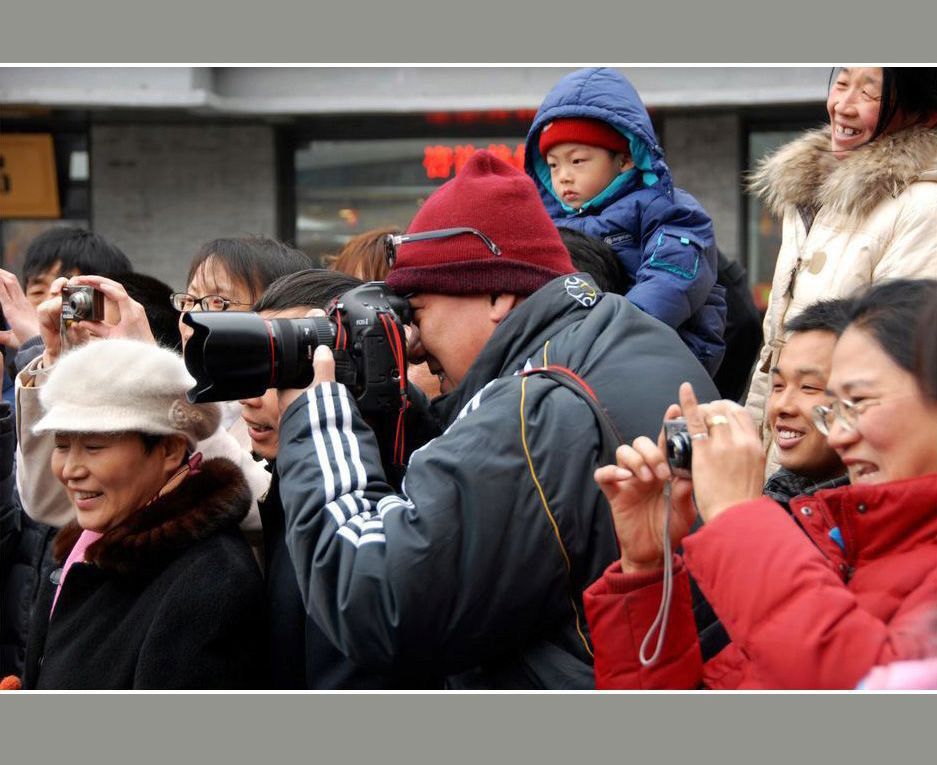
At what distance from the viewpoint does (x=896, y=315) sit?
1719mm

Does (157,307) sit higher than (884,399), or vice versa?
(884,399)

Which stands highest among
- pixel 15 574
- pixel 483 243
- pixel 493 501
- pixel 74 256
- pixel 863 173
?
pixel 863 173

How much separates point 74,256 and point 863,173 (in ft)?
8.39

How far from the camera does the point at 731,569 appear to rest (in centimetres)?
158

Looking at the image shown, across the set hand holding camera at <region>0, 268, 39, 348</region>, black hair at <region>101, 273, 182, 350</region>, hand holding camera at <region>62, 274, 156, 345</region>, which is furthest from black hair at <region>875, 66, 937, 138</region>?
hand holding camera at <region>0, 268, 39, 348</region>

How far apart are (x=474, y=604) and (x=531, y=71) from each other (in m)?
5.66

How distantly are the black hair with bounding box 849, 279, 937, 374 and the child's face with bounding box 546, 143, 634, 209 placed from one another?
184 centimetres

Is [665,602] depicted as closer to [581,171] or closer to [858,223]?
[858,223]

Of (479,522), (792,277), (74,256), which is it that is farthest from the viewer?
(74,256)

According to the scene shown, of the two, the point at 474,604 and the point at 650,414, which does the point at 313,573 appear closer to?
the point at 474,604

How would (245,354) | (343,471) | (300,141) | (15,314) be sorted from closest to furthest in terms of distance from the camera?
(343,471) < (245,354) < (15,314) < (300,141)

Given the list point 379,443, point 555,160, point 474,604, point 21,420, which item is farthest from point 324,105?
point 474,604

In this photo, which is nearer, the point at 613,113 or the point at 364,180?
the point at 613,113

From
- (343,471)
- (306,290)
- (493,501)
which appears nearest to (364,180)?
(306,290)
